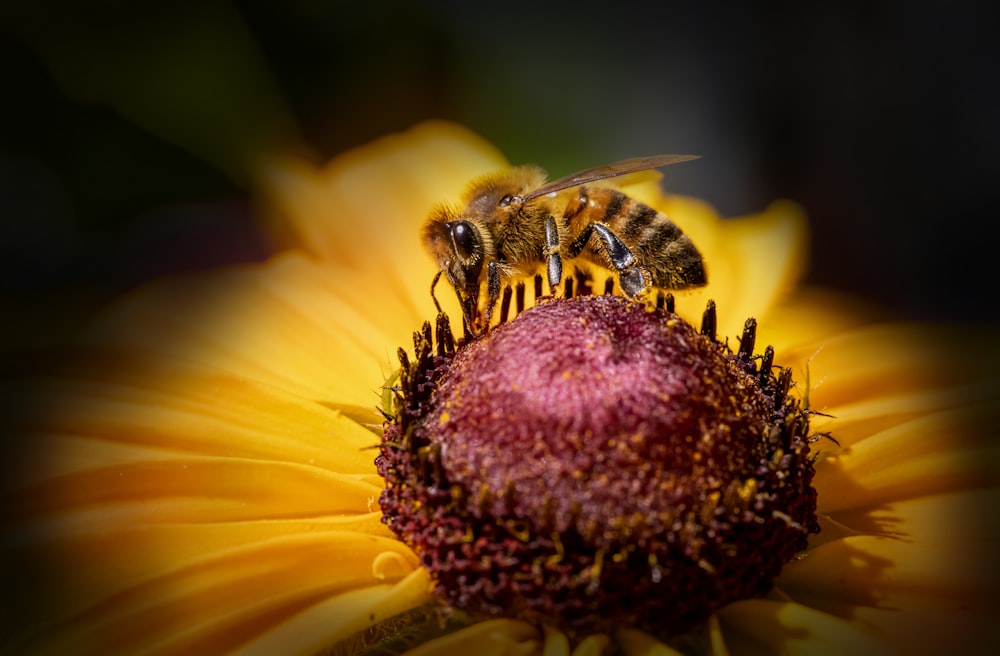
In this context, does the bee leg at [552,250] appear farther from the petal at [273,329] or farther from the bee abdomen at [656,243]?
the petal at [273,329]

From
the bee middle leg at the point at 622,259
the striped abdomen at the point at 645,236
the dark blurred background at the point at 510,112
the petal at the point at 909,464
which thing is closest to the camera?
the petal at the point at 909,464

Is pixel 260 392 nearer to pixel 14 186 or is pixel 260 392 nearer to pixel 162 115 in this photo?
pixel 14 186

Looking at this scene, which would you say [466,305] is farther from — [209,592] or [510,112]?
[510,112]

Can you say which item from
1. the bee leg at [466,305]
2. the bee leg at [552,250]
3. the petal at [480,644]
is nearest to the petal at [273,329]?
the bee leg at [466,305]

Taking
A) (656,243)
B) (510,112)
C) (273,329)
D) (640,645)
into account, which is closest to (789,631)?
(640,645)

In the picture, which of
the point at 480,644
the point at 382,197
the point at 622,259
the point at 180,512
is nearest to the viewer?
the point at 480,644

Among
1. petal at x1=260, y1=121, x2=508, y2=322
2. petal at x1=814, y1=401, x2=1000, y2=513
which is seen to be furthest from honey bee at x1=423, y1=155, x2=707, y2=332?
petal at x1=814, y1=401, x2=1000, y2=513

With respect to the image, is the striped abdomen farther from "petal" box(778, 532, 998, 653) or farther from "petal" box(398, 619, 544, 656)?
"petal" box(398, 619, 544, 656)
